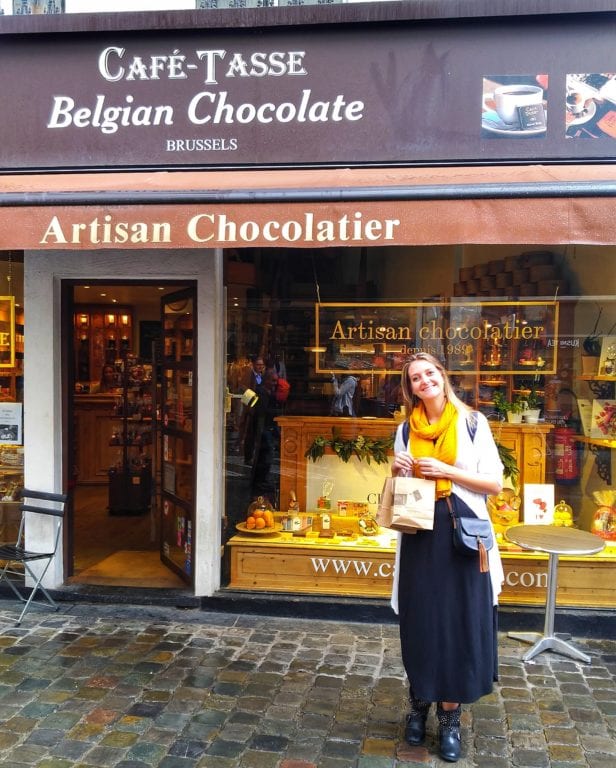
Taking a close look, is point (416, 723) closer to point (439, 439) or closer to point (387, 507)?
point (387, 507)

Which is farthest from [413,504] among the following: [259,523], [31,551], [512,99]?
[31,551]

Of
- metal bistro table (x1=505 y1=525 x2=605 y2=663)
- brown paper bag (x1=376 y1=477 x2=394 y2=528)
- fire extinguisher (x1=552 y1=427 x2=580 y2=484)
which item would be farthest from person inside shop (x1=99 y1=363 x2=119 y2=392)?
brown paper bag (x1=376 y1=477 x2=394 y2=528)

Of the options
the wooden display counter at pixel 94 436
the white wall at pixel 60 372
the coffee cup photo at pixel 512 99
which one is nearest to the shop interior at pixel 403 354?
the white wall at pixel 60 372

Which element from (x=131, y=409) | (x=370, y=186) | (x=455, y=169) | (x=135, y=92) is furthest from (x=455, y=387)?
(x=131, y=409)

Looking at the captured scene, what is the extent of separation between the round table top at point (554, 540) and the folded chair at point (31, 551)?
3.33m

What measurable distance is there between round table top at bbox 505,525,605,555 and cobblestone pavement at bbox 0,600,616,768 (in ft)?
2.45

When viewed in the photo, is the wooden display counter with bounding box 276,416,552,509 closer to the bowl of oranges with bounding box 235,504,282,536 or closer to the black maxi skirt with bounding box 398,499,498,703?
the bowl of oranges with bounding box 235,504,282,536

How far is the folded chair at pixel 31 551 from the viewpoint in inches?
197

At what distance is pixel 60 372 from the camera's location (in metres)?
5.36

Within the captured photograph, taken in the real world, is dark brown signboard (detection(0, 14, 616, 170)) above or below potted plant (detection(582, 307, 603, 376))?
above

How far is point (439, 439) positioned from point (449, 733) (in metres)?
1.40

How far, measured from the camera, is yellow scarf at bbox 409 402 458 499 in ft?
10.3

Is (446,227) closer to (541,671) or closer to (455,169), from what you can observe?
(455,169)

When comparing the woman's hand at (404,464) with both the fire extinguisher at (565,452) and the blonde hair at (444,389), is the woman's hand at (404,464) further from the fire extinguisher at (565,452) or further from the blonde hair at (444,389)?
the fire extinguisher at (565,452)
